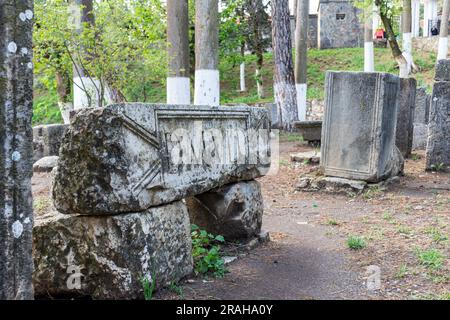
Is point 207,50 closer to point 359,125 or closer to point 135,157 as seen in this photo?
point 359,125

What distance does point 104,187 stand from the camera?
3.07 meters

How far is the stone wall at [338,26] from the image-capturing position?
102 ft

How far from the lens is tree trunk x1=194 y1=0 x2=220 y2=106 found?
10.0 m

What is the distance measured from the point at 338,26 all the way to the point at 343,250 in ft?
94.0

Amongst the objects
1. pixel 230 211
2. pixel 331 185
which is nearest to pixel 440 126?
pixel 331 185

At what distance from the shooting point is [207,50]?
10141mm

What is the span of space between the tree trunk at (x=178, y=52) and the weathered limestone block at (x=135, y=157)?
7.00 meters

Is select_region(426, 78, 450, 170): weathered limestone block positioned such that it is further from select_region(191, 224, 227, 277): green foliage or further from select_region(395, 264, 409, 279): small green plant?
select_region(191, 224, 227, 277): green foliage

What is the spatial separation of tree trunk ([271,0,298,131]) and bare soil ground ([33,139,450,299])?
21.1 feet

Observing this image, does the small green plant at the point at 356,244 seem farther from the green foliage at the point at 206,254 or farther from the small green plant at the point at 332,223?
the green foliage at the point at 206,254

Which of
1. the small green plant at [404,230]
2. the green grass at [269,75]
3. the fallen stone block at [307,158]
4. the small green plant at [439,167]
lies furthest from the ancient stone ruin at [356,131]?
the green grass at [269,75]

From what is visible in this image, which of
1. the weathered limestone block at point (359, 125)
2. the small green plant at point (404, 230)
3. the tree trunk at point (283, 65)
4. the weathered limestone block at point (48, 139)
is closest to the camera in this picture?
the small green plant at point (404, 230)

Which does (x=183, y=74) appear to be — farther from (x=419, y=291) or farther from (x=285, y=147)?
(x=419, y=291)
